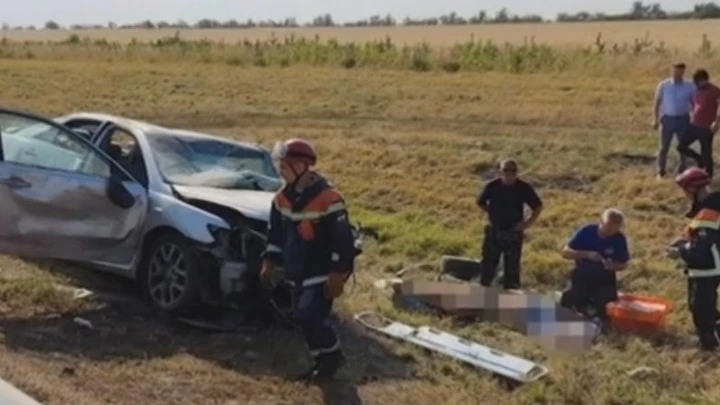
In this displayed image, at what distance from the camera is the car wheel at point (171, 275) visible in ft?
28.6

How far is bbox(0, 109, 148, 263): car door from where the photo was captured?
888cm

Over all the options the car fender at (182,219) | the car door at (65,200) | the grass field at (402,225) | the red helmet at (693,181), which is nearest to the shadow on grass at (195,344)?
the grass field at (402,225)

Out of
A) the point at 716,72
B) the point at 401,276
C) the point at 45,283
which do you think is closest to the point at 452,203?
the point at 401,276

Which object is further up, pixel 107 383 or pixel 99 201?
pixel 99 201

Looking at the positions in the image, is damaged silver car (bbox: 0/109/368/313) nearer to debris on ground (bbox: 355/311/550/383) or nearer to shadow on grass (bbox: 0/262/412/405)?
shadow on grass (bbox: 0/262/412/405)

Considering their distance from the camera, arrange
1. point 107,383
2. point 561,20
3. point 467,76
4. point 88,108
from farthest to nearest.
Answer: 1. point 561,20
2. point 467,76
3. point 88,108
4. point 107,383

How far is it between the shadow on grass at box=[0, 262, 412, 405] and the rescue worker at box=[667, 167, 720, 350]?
2433 millimetres

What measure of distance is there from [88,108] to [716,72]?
52.5 ft

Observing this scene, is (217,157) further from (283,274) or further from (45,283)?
(283,274)

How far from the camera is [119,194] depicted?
9.02 metres

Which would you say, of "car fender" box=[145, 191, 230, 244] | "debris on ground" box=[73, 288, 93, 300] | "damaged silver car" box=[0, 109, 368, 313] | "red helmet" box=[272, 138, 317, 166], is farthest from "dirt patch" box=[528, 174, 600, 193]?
"red helmet" box=[272, 138, 317, 166]

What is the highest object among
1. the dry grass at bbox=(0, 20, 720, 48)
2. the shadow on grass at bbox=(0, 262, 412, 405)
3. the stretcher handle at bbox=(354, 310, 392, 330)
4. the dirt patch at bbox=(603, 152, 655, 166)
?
the shadow on grass at bbox=(0, 262, 412, 405)

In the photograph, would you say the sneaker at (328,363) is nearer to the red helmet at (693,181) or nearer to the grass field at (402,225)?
the grass field at (402,225)

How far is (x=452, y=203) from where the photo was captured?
15.2 meters
